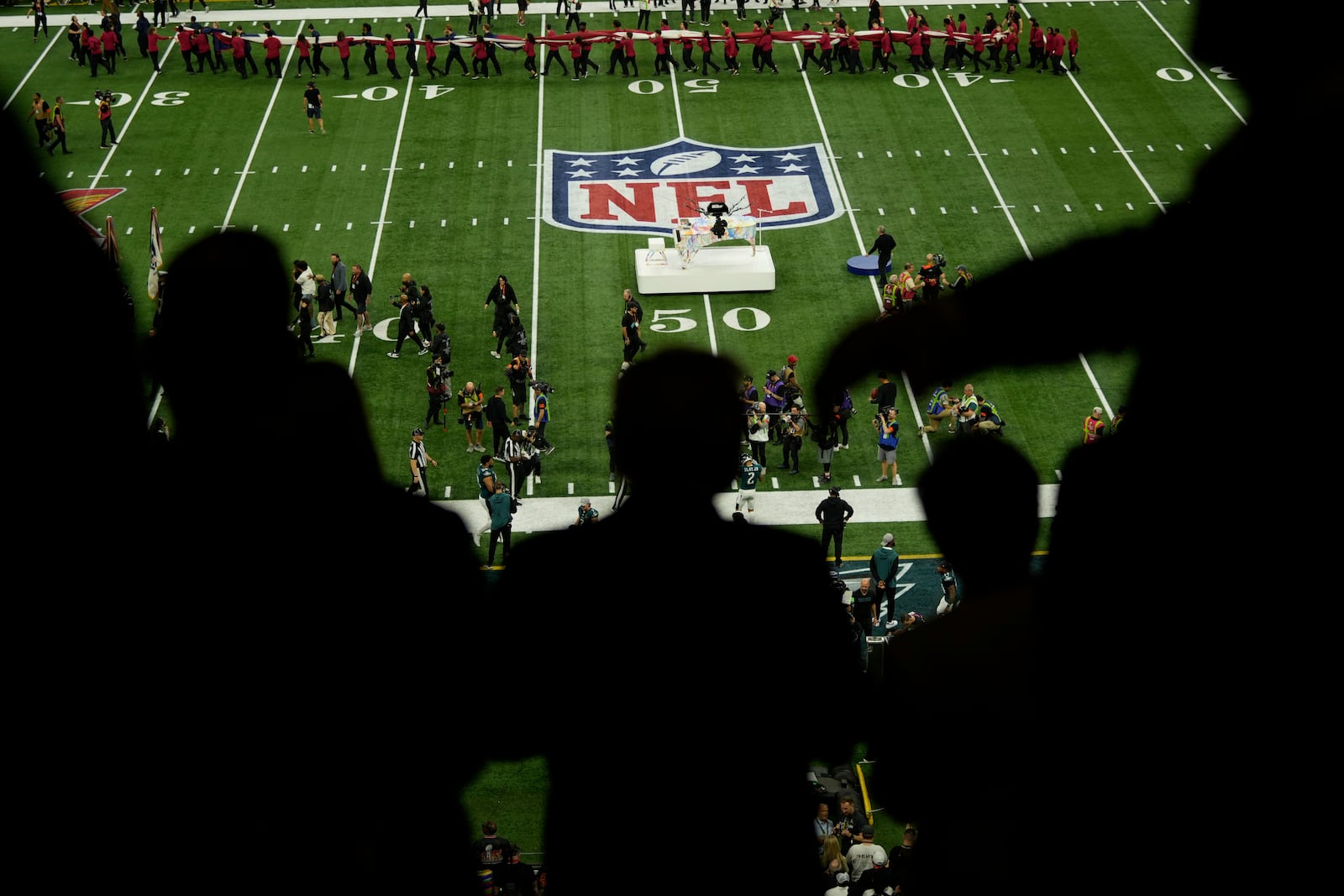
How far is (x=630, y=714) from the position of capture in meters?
1.98

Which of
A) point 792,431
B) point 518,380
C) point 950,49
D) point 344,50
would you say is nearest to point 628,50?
point 344,50

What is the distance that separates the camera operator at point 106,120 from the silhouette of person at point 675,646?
40903 millimetres

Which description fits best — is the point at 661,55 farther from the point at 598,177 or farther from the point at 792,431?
the point at 792,431

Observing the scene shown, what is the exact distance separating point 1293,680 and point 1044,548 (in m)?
0.33

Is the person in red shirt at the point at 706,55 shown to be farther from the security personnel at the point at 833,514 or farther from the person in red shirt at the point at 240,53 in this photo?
the security personnel at the point at 833,514

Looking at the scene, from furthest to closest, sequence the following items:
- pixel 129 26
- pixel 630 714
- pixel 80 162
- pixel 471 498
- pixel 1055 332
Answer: pixel 129 26 → pixel 80 162 → pixel 471 498 → pixel 630 714 → pixel 1055 332

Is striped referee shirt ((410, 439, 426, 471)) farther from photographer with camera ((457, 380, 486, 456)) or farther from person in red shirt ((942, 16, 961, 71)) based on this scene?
person in red shirt ((942, 16, 961, 71))

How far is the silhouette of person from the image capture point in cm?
198

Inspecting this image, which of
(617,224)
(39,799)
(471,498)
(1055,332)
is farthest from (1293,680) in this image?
(617,224)

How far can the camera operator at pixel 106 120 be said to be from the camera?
3969 cm

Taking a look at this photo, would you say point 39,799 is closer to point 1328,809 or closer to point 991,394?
point 1328,809

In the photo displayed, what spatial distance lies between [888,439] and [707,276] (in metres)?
8.85

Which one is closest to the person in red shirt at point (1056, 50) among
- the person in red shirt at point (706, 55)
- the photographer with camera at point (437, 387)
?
the person in red shirt at point (706, 55)

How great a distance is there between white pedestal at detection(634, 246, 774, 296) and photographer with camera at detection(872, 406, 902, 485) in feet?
22.8
